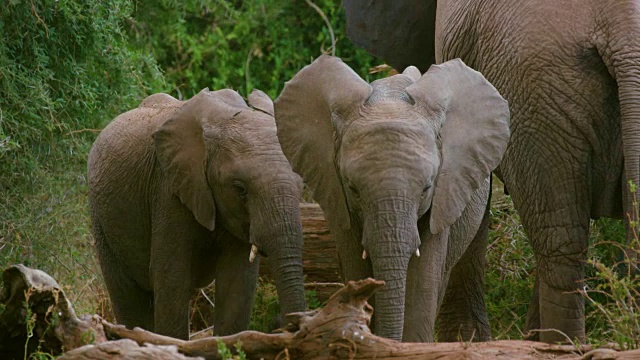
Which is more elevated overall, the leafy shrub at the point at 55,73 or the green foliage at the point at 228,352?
the leafy shrub at the point at 55,73

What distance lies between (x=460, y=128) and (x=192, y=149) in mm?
1185

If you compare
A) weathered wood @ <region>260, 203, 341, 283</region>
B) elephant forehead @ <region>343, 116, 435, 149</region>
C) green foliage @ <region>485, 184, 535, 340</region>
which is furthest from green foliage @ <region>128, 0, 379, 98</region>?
elephant forehead @ <region>343, 116, 435, 149</region>

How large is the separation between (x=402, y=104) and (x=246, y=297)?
1342 millimetres

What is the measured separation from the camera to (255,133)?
5723mm

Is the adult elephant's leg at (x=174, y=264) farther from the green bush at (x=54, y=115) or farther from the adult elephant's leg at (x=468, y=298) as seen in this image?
the adult elephant's leg at (x=468, y=298)

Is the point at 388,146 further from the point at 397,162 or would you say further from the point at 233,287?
the point at 233,287

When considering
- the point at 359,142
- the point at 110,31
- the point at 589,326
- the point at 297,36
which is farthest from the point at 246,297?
the point at 297,36

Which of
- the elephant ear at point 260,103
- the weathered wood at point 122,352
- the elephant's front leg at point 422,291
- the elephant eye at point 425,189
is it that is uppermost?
the elephant ear at point 260,103

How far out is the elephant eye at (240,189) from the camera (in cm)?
566

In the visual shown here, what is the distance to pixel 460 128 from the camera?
17.3 feet

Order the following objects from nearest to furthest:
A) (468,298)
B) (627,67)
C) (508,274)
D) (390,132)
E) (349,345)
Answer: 1. (349,345)
2. (390,132)
3. (627,67)
4. (468,298)
5. (508,274)

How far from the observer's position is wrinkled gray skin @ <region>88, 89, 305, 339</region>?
5.57 meters

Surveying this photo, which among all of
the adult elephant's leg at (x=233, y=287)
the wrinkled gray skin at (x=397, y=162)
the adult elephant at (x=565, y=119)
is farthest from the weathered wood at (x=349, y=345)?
the adult elephant's leg at (x=233, y=287)

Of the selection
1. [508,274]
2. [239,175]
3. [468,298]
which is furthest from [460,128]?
[508,274]
